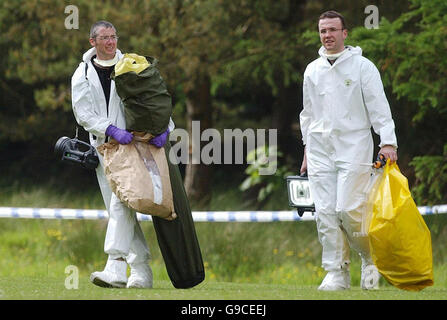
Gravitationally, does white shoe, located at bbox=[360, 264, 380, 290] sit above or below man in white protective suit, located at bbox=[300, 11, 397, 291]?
below

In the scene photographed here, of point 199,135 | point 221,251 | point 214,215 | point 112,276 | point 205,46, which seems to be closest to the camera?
point 112,276

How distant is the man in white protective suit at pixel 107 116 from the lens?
22.8ft

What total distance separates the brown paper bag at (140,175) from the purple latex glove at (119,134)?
0.16 ft

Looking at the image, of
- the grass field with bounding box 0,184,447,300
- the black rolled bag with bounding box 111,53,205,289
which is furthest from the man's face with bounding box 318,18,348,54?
the grass field with bounding box 0,184,447,300

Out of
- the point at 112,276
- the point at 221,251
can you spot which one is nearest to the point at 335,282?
the point at 112,276

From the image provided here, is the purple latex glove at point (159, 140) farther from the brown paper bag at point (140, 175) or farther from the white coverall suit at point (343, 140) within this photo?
the white coverall suit at point (343, 140)

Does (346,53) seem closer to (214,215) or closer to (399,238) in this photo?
(399,238)

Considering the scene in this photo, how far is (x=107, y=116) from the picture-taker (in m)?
7.09

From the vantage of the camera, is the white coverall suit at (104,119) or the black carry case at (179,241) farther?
the black carry case at (179,241)

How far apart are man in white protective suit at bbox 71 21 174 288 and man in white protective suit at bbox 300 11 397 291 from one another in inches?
45.1

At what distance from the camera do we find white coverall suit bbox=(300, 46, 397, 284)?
275 inches

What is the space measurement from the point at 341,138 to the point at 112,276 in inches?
73.2

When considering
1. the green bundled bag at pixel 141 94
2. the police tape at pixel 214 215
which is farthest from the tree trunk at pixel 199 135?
the green bundled bag at pixel 141 94

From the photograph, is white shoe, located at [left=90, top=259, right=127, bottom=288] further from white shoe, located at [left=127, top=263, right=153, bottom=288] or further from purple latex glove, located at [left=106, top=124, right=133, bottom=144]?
purple latex glove, located at [left=106, top=124, right=133, bottom=144]
